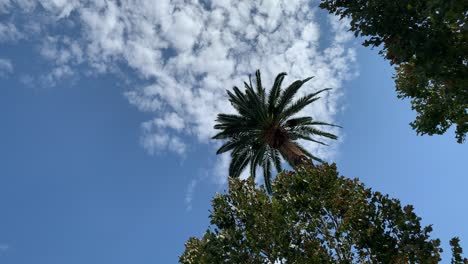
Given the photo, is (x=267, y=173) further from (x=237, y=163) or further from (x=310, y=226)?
(x=310, y=226)

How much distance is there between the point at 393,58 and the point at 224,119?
43.0ft

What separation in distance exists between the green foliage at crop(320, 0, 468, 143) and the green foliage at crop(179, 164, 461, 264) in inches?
134

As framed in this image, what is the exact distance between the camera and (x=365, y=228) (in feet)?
31.4

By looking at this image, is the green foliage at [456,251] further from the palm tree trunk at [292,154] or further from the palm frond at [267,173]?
the palm frond at [267,173]

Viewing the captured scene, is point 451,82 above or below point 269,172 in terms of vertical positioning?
below

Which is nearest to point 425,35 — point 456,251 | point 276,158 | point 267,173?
point 456,251

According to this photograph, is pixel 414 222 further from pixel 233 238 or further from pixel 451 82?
pixel 233 238

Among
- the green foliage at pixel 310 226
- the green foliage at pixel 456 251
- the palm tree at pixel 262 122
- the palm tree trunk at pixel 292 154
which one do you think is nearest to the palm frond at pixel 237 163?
the palm tree at pixel 262 122

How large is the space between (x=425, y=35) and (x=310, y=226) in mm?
5896

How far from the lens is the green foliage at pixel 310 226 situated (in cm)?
896

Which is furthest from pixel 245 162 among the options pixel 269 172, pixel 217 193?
pixel 217 193

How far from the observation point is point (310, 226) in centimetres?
1014

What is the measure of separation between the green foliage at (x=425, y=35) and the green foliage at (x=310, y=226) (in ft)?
11.2

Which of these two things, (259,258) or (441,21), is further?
(259,258)
